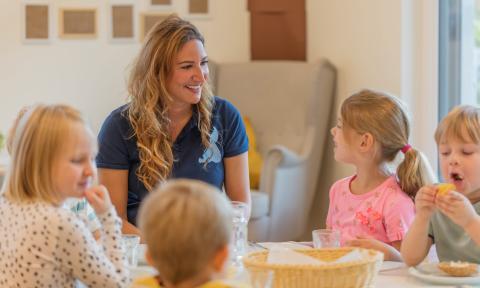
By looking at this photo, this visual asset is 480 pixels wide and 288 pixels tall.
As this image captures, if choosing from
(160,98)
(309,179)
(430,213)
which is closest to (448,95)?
(309,179)

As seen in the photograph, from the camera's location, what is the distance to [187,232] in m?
1.29

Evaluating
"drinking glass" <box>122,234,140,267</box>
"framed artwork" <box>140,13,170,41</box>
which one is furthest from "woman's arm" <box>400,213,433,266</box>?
"framed artwork" <box>140,13,170,41</box>

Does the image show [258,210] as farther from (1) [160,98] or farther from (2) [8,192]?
(2) [8,192]

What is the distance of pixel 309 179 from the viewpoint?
4750mm

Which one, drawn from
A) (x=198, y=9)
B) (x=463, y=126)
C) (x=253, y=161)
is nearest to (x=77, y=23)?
(x=198, y=9)

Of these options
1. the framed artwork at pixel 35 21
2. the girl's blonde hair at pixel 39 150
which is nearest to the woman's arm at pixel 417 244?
the girl's blonde hair at pixel 39 150

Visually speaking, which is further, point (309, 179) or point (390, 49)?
point (309, 179)

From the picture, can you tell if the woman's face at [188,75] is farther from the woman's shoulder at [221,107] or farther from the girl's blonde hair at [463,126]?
the girl's blonde hair at [463,126]

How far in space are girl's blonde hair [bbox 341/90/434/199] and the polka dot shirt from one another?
1.04m

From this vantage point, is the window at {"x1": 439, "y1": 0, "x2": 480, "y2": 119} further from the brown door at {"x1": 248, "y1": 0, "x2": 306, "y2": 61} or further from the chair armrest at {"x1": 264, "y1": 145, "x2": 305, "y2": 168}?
the brown door at {"x1": 248, "y1": 0, "x2": 306, "y2": 61}

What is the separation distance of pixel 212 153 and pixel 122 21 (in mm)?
2572

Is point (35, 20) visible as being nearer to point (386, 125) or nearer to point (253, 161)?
point (253, 161)

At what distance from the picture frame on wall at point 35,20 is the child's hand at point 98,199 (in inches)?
139

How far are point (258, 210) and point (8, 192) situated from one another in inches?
107
